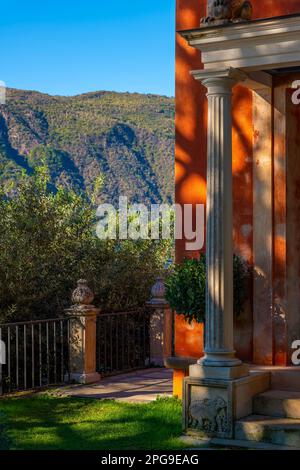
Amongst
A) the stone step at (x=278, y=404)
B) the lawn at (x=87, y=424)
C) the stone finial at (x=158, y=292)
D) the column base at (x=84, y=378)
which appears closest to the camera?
the lawn at (x=87, y=424)

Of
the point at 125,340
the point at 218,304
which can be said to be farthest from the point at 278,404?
the point at 125,340

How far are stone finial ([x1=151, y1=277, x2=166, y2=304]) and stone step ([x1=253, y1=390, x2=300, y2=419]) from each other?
4765 mm

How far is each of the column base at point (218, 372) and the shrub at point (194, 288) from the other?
793 mm

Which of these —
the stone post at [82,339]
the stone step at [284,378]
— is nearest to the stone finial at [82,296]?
the stone post at [82,339]

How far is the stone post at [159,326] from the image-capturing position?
12.5 m

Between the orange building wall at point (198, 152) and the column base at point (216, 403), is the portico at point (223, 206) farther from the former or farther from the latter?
the orange building wall at point (198, 152)

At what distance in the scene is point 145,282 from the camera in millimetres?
13969

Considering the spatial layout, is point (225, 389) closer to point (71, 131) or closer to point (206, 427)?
point (206, 427)

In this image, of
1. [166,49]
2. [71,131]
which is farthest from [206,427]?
[166,49]

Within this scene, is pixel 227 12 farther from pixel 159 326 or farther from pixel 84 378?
pixel 159 326

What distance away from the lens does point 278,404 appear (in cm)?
784

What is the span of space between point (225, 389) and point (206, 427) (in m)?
0.44

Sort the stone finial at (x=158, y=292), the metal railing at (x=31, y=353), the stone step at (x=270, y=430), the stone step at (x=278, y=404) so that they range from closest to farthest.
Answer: the stone step at (x=270, y=430) → the stone step at (x=278, y=404) → the metal railing at (x=31, y=353) → the stone finial at (x=158, y=292)

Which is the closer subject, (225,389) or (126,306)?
(225,389)
